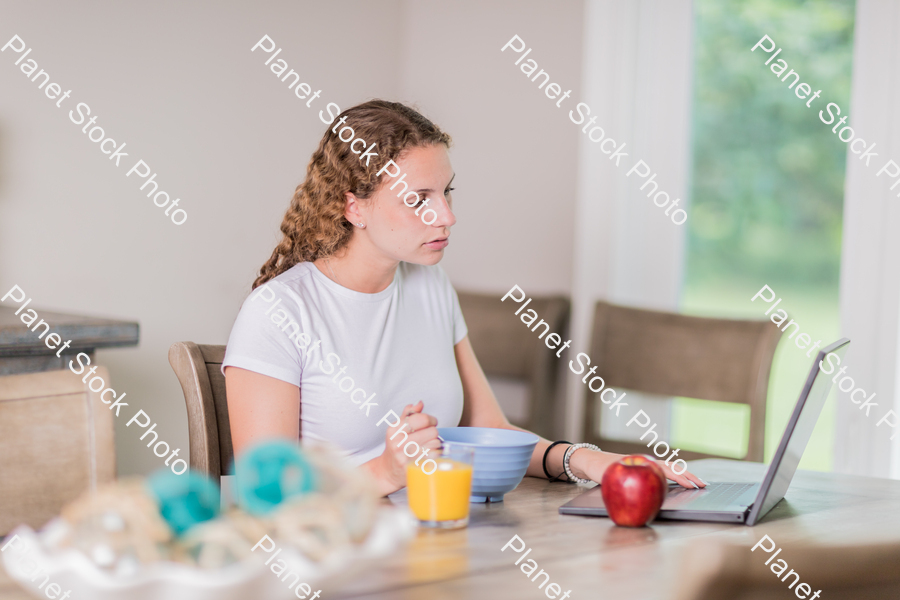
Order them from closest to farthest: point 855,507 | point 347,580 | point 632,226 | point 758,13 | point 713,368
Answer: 1. point 347,580
2. point 855,507
3. point 713,368
4. point 758,13
5. point 632,226

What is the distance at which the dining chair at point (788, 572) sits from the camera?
0.50 m

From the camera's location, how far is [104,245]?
2.25 metres

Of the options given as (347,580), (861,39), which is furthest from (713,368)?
(347,580)

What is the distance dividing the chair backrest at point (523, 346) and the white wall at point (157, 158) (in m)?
0.71

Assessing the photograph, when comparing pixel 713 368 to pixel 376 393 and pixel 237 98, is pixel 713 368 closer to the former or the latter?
pixel 376 393

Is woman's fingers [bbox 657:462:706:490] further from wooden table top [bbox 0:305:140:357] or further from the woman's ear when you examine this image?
wooden table top [bbox 0:305:140:357]

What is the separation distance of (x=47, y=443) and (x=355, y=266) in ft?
1.84

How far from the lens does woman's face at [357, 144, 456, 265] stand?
4.62 ft

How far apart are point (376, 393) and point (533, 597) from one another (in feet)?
2.33

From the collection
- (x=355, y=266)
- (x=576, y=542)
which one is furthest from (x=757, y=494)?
(x=355, y=266)

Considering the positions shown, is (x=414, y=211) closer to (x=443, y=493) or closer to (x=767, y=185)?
(x=443, y=493)

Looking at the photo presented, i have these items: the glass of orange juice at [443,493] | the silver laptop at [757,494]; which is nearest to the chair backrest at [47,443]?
the glass of orange juice at [443,493]

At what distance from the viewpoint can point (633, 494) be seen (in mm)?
983

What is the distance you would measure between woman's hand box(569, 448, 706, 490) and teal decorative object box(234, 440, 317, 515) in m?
0.64
